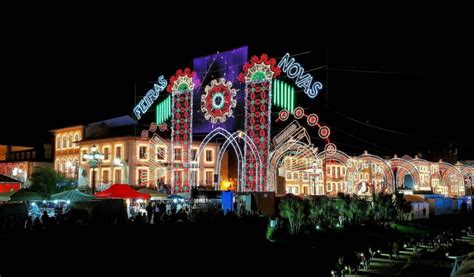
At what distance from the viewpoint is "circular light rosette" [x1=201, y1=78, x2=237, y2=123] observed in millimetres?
46062

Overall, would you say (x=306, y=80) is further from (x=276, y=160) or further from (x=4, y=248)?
(x=4, y=248)

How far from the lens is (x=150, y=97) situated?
5156 centimetres

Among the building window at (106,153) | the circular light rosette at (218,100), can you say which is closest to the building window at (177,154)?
the circular light rosette at (218,100)

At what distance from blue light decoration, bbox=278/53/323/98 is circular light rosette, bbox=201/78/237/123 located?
6113 mm

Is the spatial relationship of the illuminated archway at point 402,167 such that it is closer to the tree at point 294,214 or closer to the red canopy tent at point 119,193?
the tree at point 294,214

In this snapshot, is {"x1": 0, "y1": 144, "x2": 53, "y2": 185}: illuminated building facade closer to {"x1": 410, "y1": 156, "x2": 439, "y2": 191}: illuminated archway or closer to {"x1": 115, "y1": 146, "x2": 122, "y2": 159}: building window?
{"x1": 115, "y1": 146, "x2": 122, "y2": 159}: building window

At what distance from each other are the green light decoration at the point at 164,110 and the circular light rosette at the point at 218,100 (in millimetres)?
5042

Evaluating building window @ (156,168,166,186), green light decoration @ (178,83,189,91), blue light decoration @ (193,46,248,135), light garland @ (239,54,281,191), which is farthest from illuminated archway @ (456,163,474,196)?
green light decoration @ (178,83,189,91)

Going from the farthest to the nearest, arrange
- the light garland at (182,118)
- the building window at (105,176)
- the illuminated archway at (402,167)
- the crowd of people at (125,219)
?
1. the building window at (105,176)
2. the illuminated archway at (402,167)
3. the light garland at (182,118)
4. the crowd of people at (125,219)

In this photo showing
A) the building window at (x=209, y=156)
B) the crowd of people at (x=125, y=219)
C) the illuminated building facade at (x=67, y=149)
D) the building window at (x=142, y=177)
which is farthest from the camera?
the illuminated building facade at (x=67, y=149)

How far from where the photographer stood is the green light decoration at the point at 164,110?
52.0 meters

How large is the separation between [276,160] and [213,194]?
304 inches

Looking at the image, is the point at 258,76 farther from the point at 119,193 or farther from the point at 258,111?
the point at 119,193

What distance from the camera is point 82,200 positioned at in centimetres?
2767
